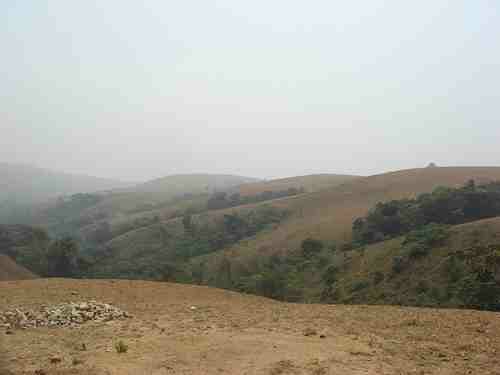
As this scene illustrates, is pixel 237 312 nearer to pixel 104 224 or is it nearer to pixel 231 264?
pixel 231 264

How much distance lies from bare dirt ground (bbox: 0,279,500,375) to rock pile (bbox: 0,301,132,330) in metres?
0.41

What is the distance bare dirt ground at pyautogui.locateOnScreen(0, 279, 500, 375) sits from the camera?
25.2ft

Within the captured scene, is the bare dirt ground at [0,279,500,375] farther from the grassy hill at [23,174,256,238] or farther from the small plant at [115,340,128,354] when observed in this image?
the grassy hill at [23,174,256,238]

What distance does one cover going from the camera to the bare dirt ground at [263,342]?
768 cm

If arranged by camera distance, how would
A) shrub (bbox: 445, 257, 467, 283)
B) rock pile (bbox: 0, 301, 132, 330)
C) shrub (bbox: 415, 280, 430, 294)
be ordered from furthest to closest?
1. shrub (bbox: 415, 280, 430, 294)
2. shrub (bbox: 445, 257, 467, 283)
3. rock pile (bbox: 0, 301, 132, 330)

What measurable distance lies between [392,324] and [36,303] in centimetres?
1056

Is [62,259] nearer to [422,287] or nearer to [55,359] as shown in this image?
[422,287]

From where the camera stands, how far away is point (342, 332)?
9.80 meters

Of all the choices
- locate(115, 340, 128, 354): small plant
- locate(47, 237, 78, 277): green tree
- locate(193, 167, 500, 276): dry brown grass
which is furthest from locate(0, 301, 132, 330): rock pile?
locate(47, 237, 78, 277): green tree

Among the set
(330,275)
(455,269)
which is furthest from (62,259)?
(455,269)

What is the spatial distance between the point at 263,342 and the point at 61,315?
5.92 metres

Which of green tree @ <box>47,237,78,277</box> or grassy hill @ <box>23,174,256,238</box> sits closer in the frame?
green tree @ <box>47,237,78,277</box>

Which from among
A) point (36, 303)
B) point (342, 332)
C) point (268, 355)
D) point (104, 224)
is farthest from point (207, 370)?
point (104, 224)

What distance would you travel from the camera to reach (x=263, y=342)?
9.19 meters
